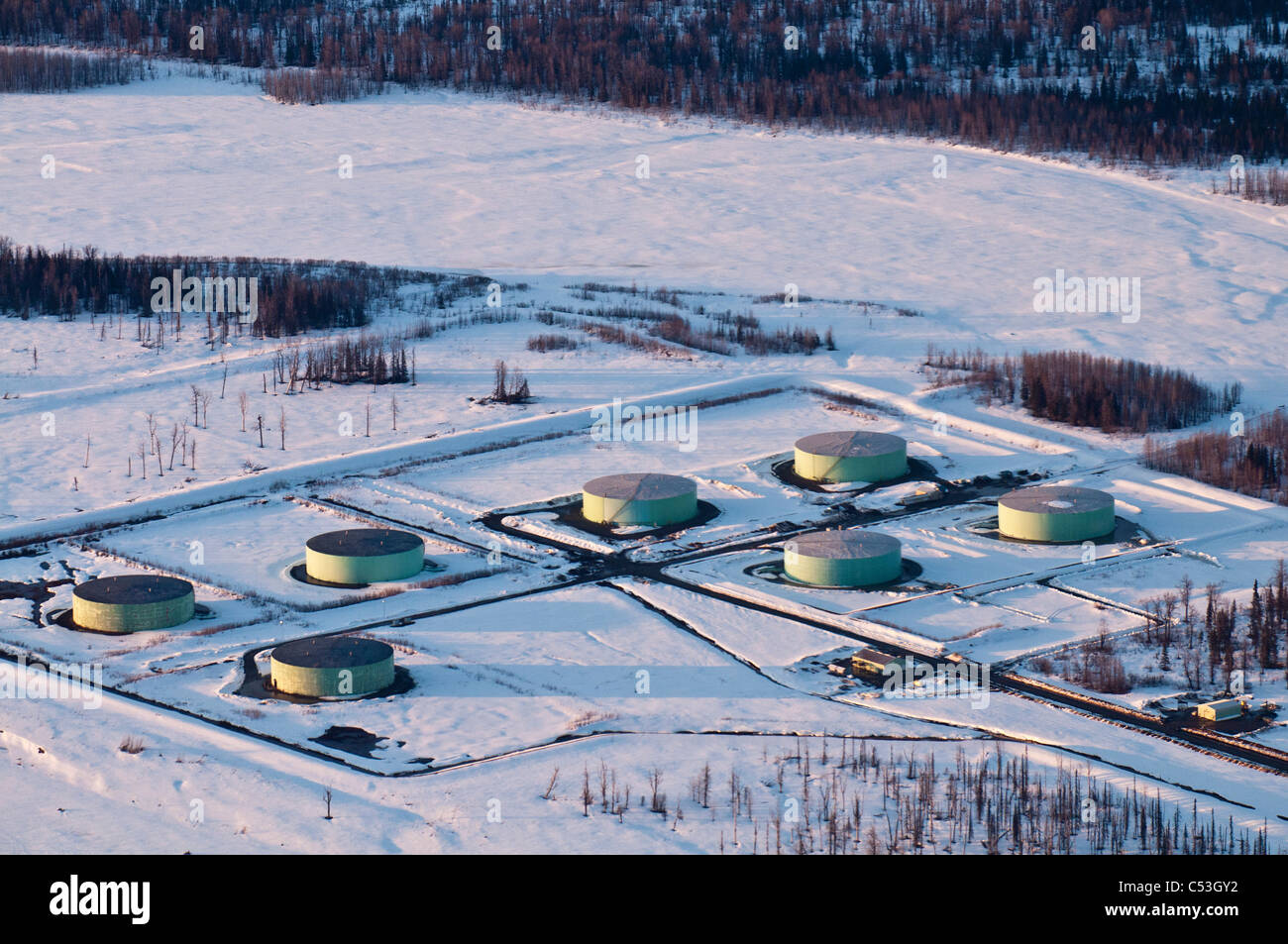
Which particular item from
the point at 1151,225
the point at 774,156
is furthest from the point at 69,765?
the point at 774,156

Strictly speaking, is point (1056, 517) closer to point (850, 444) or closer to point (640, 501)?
point (850, 444)

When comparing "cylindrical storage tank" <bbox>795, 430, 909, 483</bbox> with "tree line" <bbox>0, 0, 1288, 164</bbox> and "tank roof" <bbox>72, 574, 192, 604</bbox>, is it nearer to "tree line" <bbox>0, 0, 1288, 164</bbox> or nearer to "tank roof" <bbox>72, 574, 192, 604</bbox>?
"tank roof" <bbox>72, 574, 192, 604</bbox>

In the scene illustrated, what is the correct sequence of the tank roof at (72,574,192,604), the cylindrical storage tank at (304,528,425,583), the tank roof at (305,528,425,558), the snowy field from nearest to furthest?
the snowy field, the tank roof at (72,574,192,604), the cylindrical storage tank at (304,528,425,583), the tank roof at (305,528,425,558)

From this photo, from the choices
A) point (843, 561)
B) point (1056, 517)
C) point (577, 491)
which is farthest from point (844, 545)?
point (577, 491)

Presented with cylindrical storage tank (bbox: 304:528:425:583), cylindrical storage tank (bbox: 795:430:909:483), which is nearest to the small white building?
cylindrical storage tank (bbox: 795:430:909:483)

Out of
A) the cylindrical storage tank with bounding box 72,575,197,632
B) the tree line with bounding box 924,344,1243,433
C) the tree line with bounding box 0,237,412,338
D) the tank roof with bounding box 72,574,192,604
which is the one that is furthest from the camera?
the tree line with bounding box 0,237,412,338

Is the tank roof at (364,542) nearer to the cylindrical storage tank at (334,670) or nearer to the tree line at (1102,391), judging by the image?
the cylindrical storage tank at (334,670)
